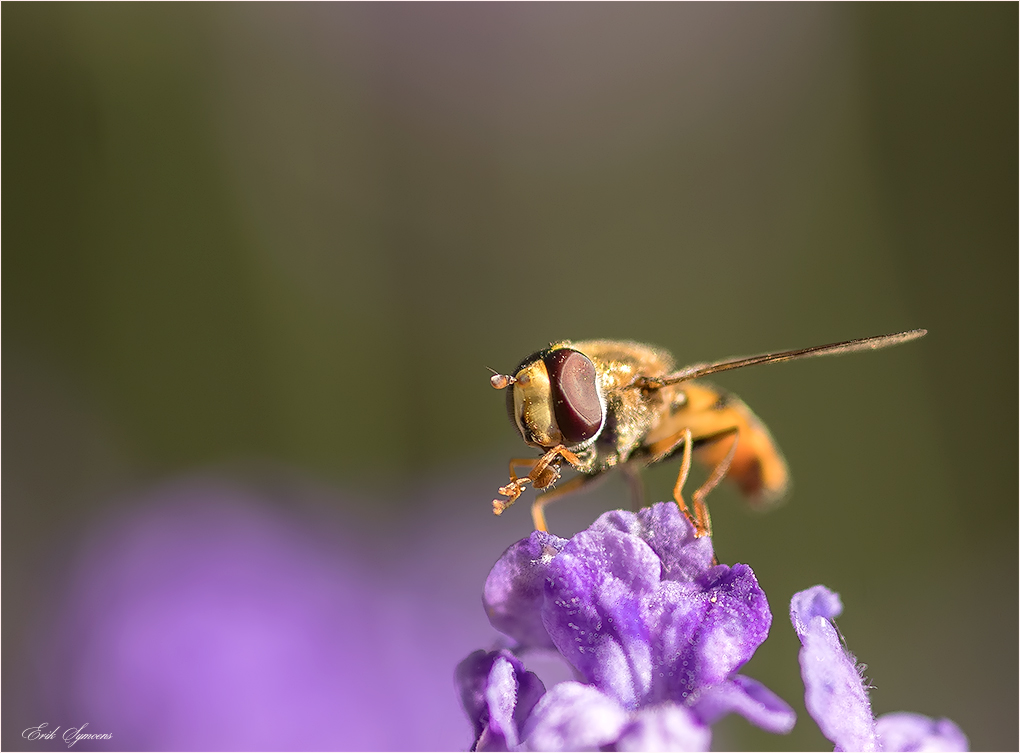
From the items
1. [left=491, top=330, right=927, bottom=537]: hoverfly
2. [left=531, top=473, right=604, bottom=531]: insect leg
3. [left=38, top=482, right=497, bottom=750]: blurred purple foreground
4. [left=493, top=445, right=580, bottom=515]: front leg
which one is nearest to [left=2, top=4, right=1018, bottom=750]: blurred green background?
[left=38, top=482, right=497, bottom=750]: blurred purple foreground

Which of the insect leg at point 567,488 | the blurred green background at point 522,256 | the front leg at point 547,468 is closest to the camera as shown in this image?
the front leg at point 547,468

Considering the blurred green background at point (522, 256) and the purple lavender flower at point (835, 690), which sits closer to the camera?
the purple lavender flower at point (835, 690)

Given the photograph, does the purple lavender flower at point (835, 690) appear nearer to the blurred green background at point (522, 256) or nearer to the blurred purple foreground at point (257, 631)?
the blurred purple foreground at point (257, 631)

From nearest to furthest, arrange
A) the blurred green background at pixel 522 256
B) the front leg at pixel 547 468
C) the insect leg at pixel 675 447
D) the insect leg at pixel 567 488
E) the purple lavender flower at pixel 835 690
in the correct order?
the purple lavender flower at pixel 835 690, the front leg at pixel 547 468, the insect leg at pixel 675 447, the insect leg at pixel 567 488, the blurred green background at pixel 522 256

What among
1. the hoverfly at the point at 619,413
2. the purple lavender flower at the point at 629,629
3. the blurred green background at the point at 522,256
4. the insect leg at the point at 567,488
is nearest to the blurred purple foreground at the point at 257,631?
the blurred green background at the point at 522,256

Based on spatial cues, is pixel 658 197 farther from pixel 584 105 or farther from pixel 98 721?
pixel 98 721

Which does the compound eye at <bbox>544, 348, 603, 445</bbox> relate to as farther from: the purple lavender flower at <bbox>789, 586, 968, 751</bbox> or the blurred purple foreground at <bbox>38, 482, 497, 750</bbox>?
the blurred purple foreground at <bbox>38, 482, 497, 750</bbox>

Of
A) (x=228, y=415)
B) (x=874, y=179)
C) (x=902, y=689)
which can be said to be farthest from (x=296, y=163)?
(x=902, y=689)
